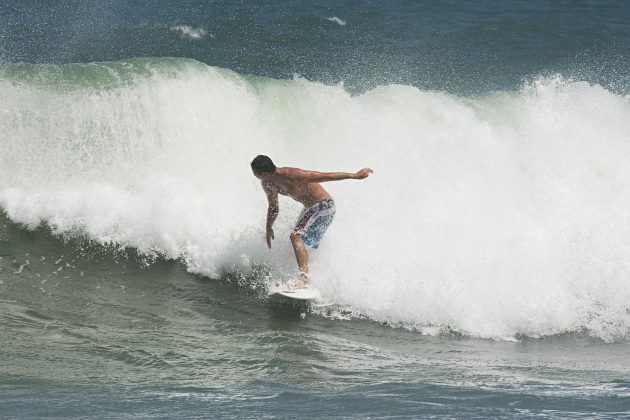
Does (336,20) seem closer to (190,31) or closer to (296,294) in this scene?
(190,31)

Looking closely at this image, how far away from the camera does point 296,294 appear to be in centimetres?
694

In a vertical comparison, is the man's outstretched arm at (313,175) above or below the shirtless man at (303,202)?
above

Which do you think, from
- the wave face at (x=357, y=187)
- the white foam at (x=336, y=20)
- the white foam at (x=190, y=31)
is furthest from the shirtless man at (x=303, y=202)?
the white foam at (x=336, y=20)

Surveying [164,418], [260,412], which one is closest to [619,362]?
[260,412]

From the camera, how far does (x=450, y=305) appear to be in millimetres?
7172

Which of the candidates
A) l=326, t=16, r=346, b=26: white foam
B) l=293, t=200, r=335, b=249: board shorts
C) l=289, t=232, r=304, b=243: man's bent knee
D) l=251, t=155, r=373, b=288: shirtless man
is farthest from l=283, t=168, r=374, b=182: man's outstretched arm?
l=326, t=16, r=346, b=26: white foam

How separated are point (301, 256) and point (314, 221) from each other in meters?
0.35

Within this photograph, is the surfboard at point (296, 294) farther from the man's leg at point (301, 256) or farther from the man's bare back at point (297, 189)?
the man's bare back at point (297, 189)

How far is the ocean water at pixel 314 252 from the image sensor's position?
5.17 metres

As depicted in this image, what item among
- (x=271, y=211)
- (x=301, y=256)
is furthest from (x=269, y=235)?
(x=301, y=256)

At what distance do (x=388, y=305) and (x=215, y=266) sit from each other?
196 cm

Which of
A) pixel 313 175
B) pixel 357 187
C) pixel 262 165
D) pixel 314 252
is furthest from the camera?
pixel 357 187

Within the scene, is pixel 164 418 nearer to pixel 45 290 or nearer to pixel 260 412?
pixel 260 412

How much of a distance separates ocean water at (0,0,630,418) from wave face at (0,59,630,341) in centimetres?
3
